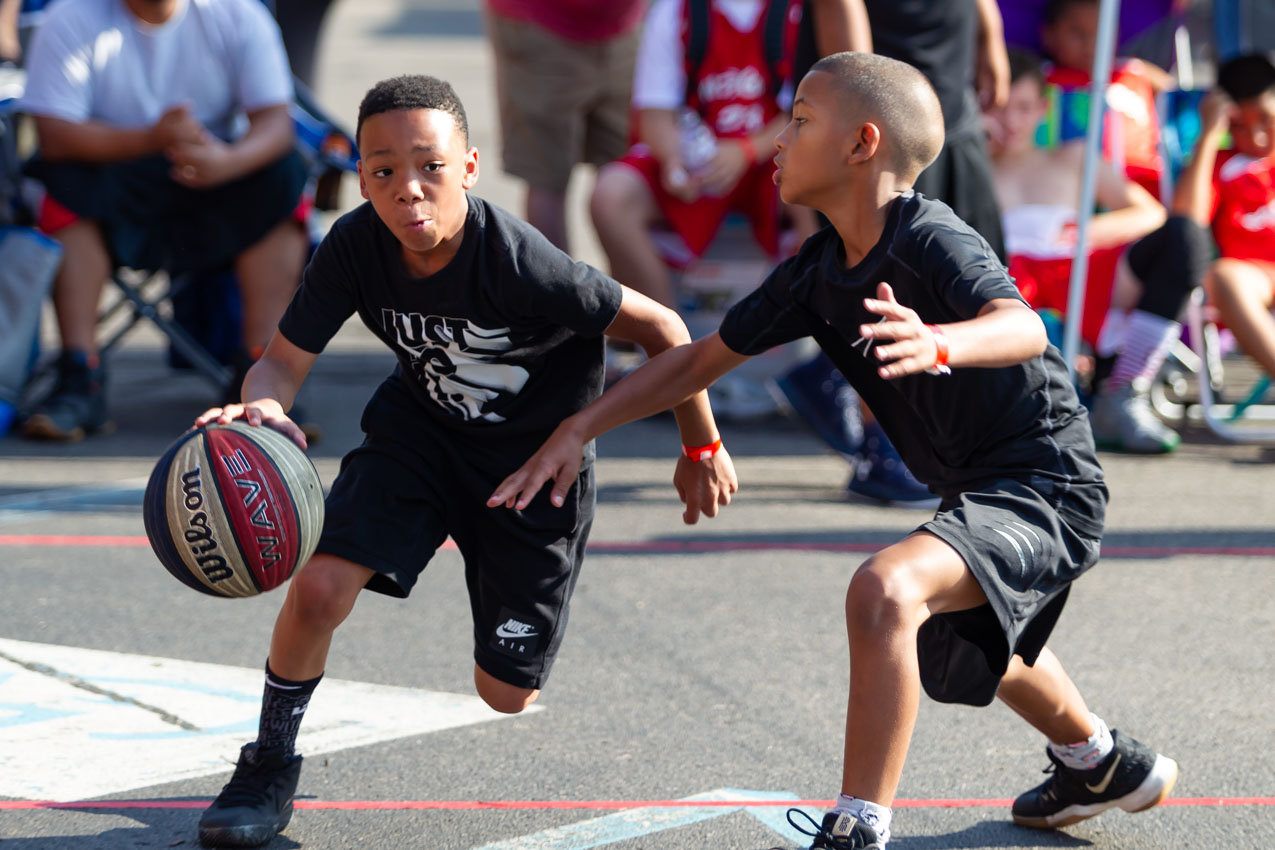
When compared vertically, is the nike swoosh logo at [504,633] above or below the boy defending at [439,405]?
below

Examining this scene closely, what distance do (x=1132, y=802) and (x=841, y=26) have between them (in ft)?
8.58

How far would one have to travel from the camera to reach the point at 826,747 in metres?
3.41

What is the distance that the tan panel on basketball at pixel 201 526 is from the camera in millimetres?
2838

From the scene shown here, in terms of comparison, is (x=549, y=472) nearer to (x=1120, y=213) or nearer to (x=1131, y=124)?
(x=1120, y=213)

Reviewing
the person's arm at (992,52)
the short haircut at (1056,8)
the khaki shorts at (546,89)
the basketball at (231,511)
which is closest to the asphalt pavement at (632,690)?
the basketball at (231,511)

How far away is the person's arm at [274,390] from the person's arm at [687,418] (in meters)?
0.62

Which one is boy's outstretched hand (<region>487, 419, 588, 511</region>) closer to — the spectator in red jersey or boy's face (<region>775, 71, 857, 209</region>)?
boy's face (<region>775, 71, 857, 209</region>)

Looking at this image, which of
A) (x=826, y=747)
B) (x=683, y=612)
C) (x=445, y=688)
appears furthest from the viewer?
(x=683, y=612)

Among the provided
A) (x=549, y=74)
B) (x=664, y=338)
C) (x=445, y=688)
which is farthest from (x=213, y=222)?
(x=664, y=338)

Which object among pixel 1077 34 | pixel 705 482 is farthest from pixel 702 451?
pixel 1077 34

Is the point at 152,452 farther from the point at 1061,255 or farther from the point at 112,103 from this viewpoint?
the point at 1061,255

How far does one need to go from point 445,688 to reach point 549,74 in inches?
169

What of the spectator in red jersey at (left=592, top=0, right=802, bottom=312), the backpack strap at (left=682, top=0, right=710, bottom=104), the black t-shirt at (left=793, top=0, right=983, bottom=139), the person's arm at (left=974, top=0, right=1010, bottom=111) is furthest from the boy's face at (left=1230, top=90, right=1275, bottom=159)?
the backpack strap at (left=682, top=0, right=710, bottom=104)

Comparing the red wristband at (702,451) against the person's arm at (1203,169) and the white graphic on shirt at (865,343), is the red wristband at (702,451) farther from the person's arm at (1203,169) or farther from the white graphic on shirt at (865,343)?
the person's arm at (1203,169)
